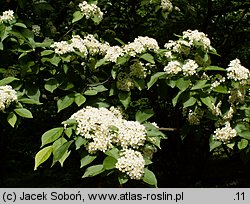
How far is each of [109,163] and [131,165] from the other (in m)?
0.11

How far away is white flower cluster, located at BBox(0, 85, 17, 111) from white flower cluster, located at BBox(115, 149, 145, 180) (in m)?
0.80

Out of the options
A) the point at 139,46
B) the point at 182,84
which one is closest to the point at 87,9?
the point at 139,46

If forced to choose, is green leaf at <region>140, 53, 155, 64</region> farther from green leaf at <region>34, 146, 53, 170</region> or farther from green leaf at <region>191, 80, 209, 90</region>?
green leaf at <region>34, 146, 53, 170</region>

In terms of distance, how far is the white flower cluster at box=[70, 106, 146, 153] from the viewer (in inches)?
97.3

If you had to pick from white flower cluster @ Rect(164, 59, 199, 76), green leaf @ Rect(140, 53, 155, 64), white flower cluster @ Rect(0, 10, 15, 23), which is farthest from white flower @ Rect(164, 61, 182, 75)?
white flower cluster @ Rect(0, 10, 15, 23)

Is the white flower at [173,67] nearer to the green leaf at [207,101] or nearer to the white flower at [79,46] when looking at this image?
the green leaf at [207,101]

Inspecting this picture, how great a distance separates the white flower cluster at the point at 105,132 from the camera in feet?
8.11

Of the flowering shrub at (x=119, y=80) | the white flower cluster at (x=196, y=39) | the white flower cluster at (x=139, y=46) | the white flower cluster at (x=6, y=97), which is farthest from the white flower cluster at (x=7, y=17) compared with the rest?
the white flower cluster at (x=196, y=39)

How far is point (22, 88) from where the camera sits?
3.20 m

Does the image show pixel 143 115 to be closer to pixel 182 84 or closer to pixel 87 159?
pixel 182 84

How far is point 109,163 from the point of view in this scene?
2.39 m

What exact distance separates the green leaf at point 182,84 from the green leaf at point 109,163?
764mm
